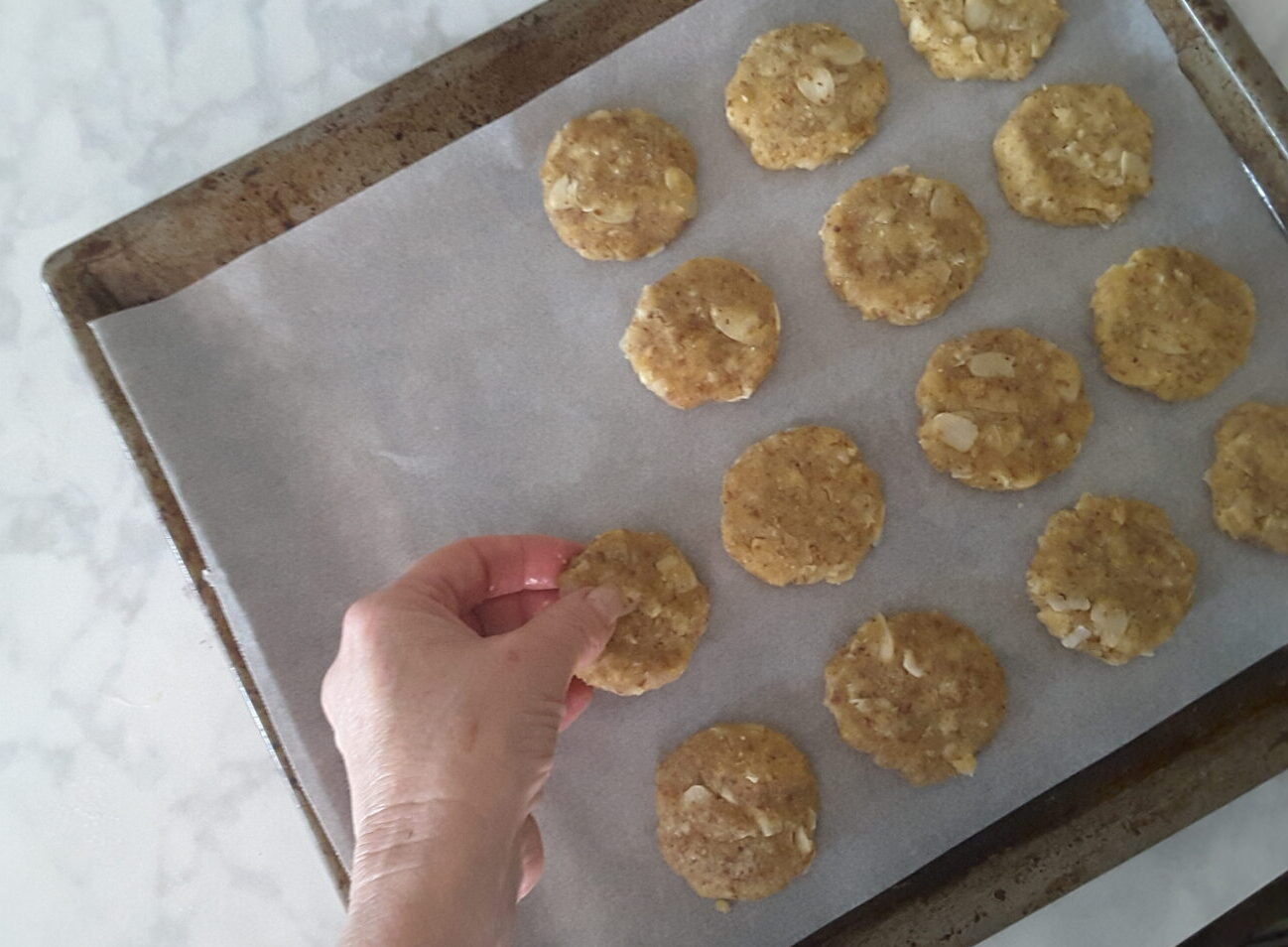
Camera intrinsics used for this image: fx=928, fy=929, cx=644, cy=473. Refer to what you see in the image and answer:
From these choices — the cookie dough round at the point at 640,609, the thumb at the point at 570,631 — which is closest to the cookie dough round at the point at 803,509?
the cookie dough round at the point at 640,609

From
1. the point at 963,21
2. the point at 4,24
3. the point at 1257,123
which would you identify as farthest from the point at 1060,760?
the point at 4,24

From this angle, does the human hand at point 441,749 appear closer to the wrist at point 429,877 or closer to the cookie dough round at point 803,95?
the wrist at point 429,877

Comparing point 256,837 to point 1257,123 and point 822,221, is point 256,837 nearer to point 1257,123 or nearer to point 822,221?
point 822,221

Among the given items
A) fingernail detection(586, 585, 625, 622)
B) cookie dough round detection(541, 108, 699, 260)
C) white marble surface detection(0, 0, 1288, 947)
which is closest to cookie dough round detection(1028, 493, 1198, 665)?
white marble surface detection(0, 0, 1288, 947)

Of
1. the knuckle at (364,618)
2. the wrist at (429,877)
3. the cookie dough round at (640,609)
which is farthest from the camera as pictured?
the cookie dough round at (640,609)

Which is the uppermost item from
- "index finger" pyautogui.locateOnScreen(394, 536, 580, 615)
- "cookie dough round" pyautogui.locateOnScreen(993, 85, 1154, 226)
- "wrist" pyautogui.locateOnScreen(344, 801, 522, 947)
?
"cookie dough round" pyautogui.locateOnScreen(993, 85, 1154, 226)

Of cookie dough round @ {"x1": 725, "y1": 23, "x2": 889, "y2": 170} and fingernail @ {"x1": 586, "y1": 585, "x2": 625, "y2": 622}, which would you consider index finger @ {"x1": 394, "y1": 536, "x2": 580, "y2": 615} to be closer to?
fingernail @ {"x1": 586, "y1": 585, "x2": 625, "y2": 622}
